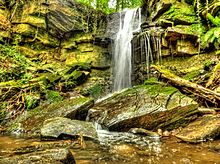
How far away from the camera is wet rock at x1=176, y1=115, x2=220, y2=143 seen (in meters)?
5.03

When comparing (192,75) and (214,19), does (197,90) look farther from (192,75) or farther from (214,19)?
(214,19)

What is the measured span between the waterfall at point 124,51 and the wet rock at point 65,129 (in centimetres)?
550

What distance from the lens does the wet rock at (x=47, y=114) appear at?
611 cm

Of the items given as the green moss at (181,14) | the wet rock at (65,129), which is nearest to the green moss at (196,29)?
the green moss at (181,14)

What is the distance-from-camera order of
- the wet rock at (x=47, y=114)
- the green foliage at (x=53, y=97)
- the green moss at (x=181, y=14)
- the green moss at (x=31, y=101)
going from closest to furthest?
the wet rock at (x=47, y=114) → the green moss at (x=31, y=101) → the green foliage at (x=53, y=97) → the green moss at (x=181, y=14)

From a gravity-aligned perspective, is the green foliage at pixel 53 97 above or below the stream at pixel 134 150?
above

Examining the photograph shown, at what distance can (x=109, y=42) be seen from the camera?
12.1m

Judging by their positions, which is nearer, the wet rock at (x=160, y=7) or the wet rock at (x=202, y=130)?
the wet rock at (x=202, y=130)

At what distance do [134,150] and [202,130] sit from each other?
5.79 ft

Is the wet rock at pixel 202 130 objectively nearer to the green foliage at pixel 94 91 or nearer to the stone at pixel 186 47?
the stone at pixel 186 47

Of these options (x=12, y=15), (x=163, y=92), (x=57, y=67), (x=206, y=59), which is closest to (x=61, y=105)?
(x=163, y=92)

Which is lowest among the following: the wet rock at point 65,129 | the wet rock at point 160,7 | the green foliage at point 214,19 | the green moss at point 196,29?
the wet rock at point 65,129

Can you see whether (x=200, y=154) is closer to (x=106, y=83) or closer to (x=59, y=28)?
(x=106, y=83)

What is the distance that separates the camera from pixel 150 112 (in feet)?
19.5
